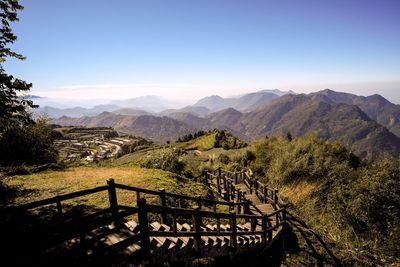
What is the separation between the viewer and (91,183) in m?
17.1

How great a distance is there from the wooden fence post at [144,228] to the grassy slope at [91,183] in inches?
252

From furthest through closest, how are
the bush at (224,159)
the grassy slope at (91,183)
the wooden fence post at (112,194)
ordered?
the bush at (224,159) → the grassy slope at (91,183) → the wooden fence post at (112,194)

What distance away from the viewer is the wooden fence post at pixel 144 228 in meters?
6.68

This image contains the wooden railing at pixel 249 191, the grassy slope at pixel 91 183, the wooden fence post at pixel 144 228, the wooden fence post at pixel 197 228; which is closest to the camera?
the wooden fence post at pixel 144 228

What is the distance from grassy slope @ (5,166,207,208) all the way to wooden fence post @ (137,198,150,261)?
640 centimetres

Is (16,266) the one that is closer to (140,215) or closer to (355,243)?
(140,215)

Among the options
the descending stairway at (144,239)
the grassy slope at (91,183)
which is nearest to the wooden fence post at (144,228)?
the descending stairway at (144,239)

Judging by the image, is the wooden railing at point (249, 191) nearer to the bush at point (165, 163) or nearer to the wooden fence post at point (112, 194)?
the bush at point (165, 163)

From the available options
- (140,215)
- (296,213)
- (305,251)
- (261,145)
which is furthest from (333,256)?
(261,145)

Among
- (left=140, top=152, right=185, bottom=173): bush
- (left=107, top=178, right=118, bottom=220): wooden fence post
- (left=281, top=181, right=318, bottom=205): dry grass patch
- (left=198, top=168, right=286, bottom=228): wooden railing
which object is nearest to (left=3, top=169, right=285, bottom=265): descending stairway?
(left=107, top=178, right=118, bottom=220): wooden fence post

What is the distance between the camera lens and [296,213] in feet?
52.3

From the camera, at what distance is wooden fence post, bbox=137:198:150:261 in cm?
668

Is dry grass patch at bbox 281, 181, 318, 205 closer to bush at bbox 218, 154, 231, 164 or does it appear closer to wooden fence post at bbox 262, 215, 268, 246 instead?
wooden fence post at bbox 262, 215, 268, 246

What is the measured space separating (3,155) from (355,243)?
25.7 meters
